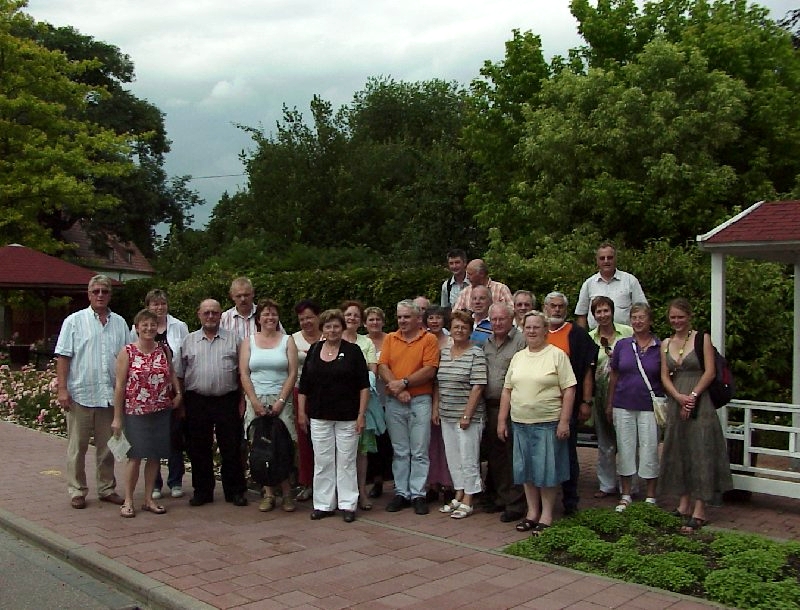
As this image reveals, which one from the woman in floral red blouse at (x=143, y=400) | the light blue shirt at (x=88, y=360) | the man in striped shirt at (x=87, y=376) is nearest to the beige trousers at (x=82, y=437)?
the man in striped shirt at (x=87, y=376)

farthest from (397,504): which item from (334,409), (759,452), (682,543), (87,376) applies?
(759,452)

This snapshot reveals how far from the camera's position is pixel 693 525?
6.32 metres

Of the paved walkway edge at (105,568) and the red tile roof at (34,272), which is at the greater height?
the red tile roof at (34,272)

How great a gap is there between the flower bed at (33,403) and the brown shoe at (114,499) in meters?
4.88

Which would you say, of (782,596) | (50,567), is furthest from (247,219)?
(782,596)

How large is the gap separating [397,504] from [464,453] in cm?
87


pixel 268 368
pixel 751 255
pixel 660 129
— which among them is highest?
pixel 660 129

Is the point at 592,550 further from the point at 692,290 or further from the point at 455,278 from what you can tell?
the point at 692,290

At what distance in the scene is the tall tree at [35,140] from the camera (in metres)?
23.7

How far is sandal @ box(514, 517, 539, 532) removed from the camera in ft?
21.4

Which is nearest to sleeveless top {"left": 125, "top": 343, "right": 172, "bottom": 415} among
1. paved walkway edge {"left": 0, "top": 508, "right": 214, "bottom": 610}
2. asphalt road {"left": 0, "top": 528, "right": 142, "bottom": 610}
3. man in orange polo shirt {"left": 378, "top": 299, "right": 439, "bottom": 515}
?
paved walkway edge {"left": 0, "top": 508, "right": 214, "bottom": 610}

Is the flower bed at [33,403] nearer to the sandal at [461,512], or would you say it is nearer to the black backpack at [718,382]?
the sandal at [461,512]

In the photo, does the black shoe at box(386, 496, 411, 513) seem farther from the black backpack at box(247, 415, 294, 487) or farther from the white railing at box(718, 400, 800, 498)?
the white railing at box(718, 400, 800, 498)

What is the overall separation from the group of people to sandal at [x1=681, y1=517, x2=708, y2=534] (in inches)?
0.8
